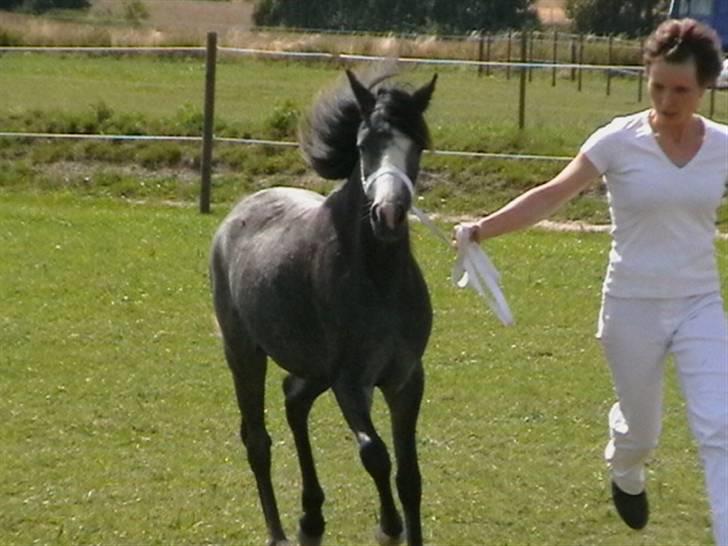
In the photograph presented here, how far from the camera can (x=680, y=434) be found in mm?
8328

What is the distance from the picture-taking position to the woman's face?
17.6ft

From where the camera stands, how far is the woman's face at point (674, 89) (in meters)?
5.36

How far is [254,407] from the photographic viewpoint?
7020mm

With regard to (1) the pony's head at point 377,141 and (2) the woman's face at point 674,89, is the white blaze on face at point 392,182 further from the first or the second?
(2) the woman's face at point 674,89

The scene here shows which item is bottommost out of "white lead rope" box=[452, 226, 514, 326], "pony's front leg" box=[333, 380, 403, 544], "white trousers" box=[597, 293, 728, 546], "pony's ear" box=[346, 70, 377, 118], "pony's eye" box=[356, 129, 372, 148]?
"pony's front leg" box=[333, 380, 403, 544]

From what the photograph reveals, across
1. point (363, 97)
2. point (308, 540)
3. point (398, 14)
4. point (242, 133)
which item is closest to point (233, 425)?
point (308, 540)

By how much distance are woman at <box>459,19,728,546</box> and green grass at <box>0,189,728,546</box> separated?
1.30 m

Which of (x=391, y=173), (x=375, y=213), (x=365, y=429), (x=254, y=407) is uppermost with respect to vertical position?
(x=391, y=173)

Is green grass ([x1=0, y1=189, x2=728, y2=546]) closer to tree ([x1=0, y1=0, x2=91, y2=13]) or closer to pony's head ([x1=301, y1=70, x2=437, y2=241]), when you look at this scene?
pony's head ([x1=301, y1=70, x2=437, y2=241])

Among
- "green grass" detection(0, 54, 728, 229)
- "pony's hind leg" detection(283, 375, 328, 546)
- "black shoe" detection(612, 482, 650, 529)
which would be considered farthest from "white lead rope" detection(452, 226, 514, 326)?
"green grass" detection(0, 54, 728, 229)

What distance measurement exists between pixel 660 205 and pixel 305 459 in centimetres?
203

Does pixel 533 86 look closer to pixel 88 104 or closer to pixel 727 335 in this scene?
pixel 88 104

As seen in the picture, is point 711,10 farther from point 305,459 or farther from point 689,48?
point 689,48

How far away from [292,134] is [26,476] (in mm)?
11874
